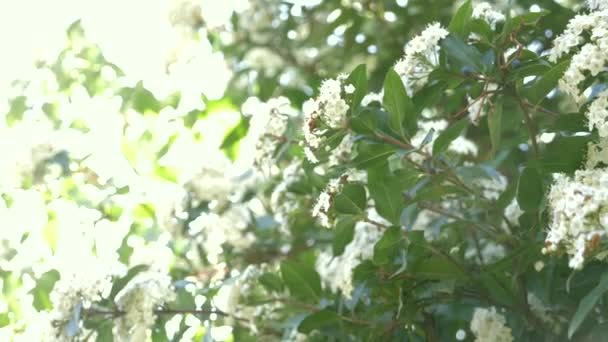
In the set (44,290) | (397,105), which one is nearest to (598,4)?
(397,105)

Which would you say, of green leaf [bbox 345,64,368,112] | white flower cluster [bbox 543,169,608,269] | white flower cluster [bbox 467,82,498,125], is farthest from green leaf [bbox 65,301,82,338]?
white flower cluster [bbox 543,169,608,269]

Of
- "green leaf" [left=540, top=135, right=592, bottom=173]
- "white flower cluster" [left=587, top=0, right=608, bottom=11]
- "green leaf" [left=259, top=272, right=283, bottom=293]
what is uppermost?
"white flower cluster" [left=587, top=0, right=608, bottom=11]

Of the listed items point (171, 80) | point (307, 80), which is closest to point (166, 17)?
point (171, 80)

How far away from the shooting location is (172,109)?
296 cm

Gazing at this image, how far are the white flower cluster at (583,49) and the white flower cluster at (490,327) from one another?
567mm

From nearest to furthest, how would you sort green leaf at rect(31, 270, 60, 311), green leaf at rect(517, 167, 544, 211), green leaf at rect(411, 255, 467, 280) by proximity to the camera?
1. green leaf at rect(517, 167, 544, 211)
2. green leaf at rect(411, 255, 467, 280)
3. green leaf at rect(31, 270, 60, 311)

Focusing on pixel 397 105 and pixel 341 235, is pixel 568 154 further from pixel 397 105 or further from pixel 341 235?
pixel 341 235

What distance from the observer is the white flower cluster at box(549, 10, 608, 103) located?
4.58ft

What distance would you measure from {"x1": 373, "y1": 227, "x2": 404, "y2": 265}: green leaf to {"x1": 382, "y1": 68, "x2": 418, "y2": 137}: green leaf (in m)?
0.20

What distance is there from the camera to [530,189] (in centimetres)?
161

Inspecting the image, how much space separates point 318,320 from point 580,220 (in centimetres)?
82

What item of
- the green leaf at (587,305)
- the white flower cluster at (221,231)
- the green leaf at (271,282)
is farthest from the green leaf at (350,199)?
the white flower cluster at (221,231)

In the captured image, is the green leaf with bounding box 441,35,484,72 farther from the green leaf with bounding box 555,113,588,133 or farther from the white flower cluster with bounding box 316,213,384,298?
the white flower cluster with bounding box 316,213,384,298

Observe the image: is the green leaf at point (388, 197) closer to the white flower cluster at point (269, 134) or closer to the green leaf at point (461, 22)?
the green leaf at point (461, 22)
